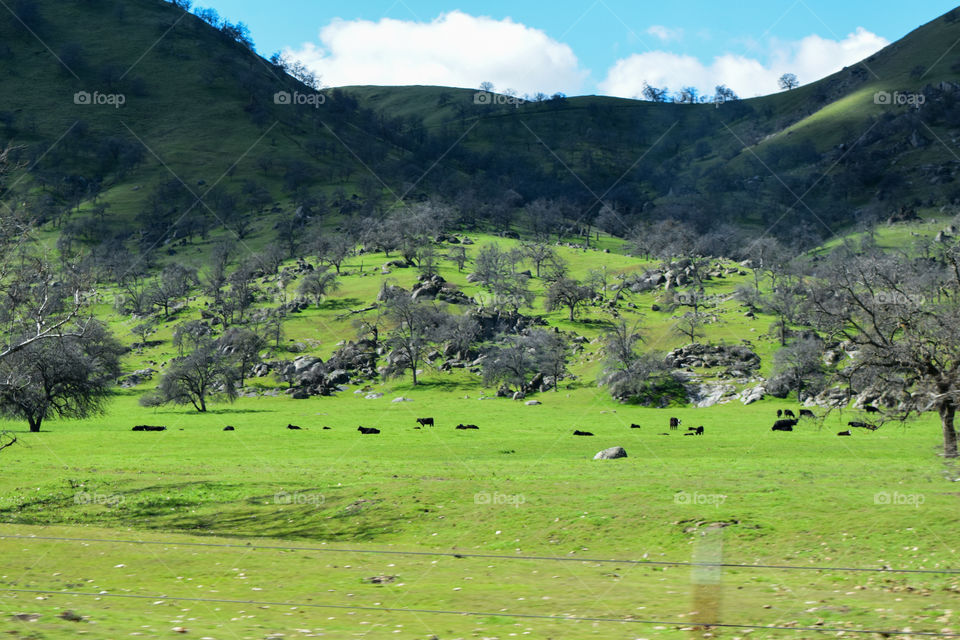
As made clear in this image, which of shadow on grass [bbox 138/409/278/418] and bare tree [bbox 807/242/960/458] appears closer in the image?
bare tree [bbox 807/242/960/458]

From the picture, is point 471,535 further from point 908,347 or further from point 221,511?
point 908,347

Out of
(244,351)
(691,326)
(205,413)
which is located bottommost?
(205,413)

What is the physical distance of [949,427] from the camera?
34344 mm

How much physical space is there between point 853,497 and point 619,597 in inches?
506

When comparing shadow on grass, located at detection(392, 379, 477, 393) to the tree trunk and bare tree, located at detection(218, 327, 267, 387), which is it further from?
the tree trunk

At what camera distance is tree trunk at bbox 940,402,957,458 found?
33.8 m

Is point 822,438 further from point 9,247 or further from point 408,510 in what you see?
point 9,247

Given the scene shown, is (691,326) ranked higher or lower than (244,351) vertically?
higher

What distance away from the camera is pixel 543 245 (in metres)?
175

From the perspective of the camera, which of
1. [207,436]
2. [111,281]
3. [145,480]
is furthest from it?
[111,281]

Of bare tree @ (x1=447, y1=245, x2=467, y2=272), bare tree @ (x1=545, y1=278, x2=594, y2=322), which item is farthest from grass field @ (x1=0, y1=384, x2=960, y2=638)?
bare tree @ (x1=447, y1=245, x2=467, y2=272)

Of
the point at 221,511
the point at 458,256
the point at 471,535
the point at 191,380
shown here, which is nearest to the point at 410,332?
the point at 191,380

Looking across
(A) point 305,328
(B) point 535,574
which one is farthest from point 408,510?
(A) point 305,328

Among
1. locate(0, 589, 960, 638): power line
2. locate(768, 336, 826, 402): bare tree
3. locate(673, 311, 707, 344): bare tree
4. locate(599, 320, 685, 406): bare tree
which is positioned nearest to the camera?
locate(0, 589, 960, 638): power line
